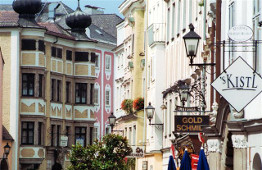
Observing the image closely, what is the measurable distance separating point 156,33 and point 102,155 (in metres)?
6.39

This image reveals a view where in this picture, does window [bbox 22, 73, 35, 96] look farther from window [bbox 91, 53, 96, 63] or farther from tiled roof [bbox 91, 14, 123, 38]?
tiled roof [bbox 91, 14, 123, 38]

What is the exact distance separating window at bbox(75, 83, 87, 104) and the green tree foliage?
81.9ft

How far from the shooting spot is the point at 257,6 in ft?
73.1

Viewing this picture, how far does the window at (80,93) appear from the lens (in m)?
78.0

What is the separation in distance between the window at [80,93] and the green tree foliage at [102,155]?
81.9ft

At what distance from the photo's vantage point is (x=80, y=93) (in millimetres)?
78062

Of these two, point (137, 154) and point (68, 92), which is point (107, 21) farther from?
point (137, 154)

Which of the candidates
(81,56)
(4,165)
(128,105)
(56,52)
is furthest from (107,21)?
(128,105)

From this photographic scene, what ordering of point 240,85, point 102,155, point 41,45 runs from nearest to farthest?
point 240,85, point 102,155, point 41,45

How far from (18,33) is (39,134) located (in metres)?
6.80

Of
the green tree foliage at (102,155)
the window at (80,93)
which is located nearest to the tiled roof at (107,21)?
the window at (80,93)

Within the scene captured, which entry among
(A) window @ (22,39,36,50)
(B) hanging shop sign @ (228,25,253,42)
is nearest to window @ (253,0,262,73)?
(B) hanging shop sign @ (228,25,253,42)

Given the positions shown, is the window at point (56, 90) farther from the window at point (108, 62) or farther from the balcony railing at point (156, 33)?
the balcony railing at point (156, 33)

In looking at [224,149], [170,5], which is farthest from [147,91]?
[224,149]
